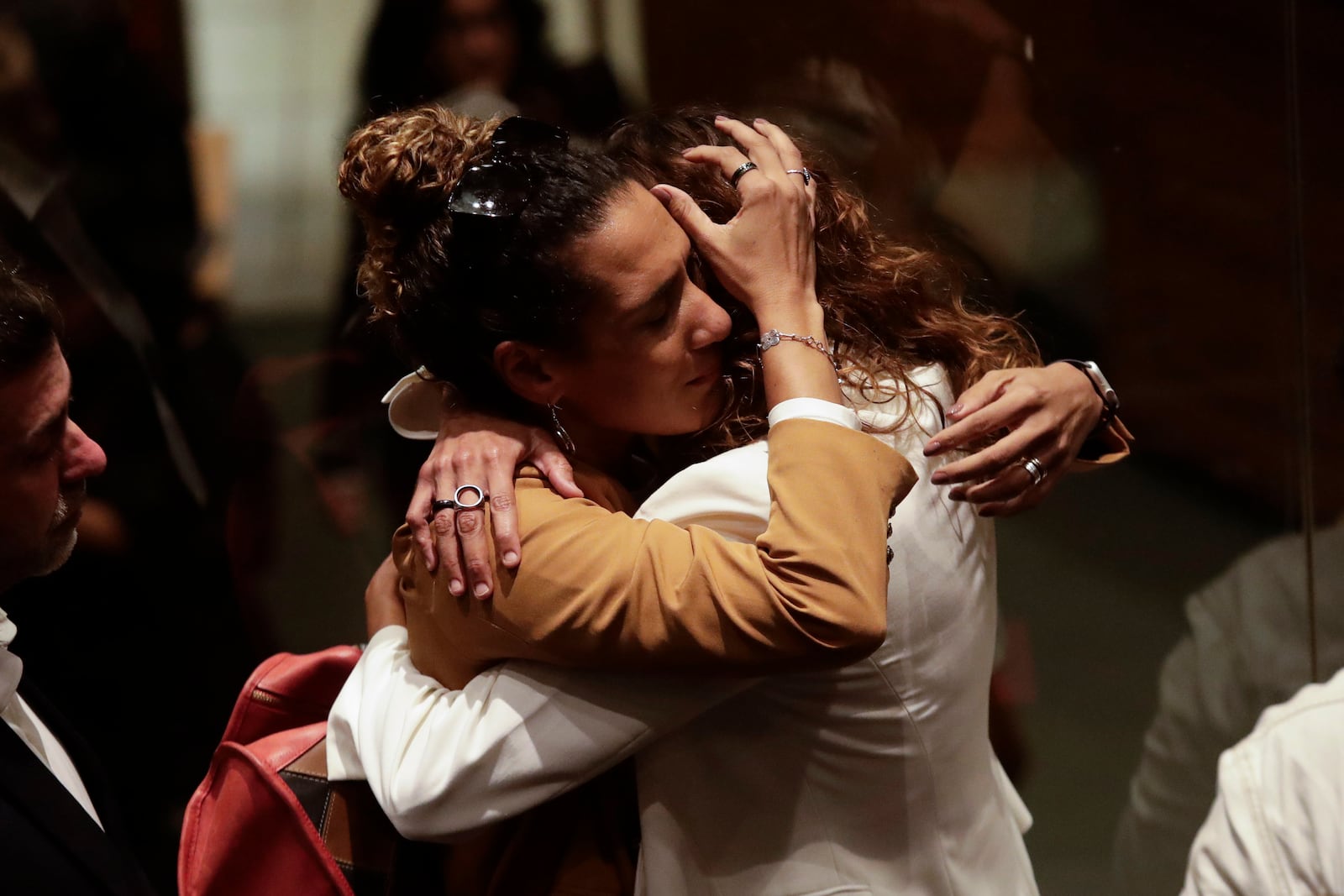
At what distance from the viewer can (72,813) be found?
4.12 feet

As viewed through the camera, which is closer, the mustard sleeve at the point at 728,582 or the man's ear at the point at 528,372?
the mustard sleeve at the point at 728,582

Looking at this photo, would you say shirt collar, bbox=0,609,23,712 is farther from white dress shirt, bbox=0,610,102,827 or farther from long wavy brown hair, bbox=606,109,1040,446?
long wavy brown hair, bbox=606,109,1040,446

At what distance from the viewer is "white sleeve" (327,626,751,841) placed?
1188 millimetres

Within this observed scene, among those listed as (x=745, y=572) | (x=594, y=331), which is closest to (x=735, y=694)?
(x=745, y=572)

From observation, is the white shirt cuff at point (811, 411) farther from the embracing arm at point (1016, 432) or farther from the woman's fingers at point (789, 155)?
the woman's fingers at point (789, 155)

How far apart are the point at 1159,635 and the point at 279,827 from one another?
1828 mm

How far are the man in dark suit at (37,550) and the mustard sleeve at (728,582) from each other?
0.46m

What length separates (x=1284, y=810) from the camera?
2.83 ft

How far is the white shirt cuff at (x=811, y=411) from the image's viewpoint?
118cm

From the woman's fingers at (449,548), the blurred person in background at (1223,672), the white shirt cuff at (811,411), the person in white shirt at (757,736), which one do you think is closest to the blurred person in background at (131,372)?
the person in white shirt at (757,736)

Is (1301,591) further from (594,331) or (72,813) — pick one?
(72,813)

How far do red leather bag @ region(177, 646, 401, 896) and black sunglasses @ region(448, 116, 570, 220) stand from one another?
1.93 ft

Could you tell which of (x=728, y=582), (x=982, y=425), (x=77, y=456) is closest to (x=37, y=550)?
(x=77, y=456)

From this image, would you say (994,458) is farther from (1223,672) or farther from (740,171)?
Answer: (1223,672)
